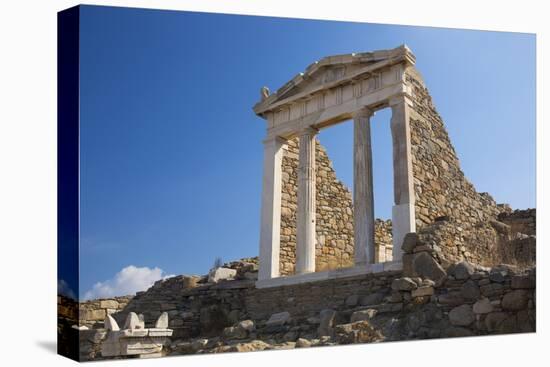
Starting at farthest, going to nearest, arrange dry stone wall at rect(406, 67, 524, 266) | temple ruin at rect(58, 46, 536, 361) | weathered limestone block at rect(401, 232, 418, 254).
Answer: dry stone wall at rect(406, 67, 524, 266)
weathered limestone block at rect(401, 232, 418, 254)
temple ruin at rect(58, 46, 536, 361)

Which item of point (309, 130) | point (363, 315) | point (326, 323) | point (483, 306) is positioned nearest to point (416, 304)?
point (363, 315)

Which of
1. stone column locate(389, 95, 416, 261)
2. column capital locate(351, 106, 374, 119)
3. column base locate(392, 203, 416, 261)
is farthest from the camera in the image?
column capital locate(351, 106, 374, 119)

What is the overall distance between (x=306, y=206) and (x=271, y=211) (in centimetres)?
89

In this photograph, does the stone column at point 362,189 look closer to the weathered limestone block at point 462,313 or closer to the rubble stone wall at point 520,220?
the weathered limestone block at point 462,313

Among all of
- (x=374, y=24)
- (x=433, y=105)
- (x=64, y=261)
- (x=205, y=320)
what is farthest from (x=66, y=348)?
(x=433, y=105)

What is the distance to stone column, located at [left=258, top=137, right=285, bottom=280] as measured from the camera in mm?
16008

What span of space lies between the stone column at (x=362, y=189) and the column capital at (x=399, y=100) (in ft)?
2.02

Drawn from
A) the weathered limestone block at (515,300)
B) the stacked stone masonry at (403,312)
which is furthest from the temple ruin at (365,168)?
the weathered limestone block at (515,300)

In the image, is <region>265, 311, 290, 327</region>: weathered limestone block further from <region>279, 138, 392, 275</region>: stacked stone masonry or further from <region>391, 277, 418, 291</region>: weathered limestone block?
<region>279, 138, 392, 275</region>: stacked stone masonry

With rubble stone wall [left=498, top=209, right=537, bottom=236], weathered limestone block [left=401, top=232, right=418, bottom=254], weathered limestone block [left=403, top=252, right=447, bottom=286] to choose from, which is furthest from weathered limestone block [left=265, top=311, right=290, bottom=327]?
rubble stone wall [left=498, top=209, right=537, bottom=236]

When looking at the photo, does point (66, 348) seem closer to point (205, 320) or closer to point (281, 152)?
point (205, 320)

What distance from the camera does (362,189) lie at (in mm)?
14891

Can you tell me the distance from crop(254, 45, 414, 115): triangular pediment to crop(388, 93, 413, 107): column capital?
615 millimetres

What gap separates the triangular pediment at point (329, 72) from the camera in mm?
14398
